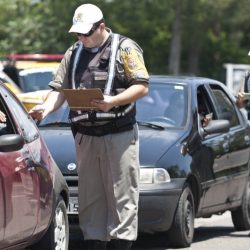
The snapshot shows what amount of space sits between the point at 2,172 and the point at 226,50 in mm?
53109

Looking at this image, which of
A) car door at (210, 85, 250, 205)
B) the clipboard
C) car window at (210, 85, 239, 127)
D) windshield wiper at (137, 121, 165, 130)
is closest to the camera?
the clipboard

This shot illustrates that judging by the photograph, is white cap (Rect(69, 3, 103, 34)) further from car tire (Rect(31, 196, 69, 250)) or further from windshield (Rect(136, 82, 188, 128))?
windshield (Rect(136, 82, 188, 128))

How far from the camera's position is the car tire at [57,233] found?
7.38 metres

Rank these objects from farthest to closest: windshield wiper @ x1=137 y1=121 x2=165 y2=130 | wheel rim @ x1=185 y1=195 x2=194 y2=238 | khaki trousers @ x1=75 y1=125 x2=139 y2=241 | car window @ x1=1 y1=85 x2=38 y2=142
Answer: windshield wiper @ x1=137 y1=121 x2=165 y2=130, wheel rim @ x1=185 y1=195 x2=194 y2=238, khaki trousers @ x1=75 y1=125 x2=139 y2=241, car window @ x1=1 y1=85 x2=38 y2=142

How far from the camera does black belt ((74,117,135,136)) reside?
757cm

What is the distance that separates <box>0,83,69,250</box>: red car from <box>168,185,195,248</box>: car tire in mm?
1322

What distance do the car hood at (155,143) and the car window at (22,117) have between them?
4.87 feet

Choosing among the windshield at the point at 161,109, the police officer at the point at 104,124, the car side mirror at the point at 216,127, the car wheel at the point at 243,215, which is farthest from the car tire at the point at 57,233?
the car wheel at the point at 243,215

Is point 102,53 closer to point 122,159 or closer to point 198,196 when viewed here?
point 122,159

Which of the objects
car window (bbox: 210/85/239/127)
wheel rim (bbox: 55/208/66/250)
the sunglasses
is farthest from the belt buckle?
car window (bbox: 210/85/239/127)

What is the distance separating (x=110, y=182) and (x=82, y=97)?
80 cm

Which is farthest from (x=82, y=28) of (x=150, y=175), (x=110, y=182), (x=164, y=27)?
A: (x=164, y=27)

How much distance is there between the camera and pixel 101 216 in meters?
7.84

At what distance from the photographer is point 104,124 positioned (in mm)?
7562
